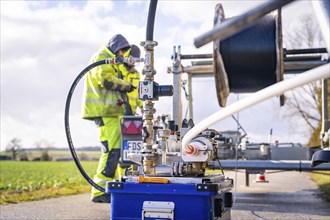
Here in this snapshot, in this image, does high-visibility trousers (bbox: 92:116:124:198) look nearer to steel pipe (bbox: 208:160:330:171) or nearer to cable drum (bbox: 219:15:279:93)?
steel pipe (bbox: 208:160:330:171)

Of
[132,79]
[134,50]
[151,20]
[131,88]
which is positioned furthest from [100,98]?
[151,20]

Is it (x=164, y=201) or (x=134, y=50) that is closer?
(x=164, y=201)

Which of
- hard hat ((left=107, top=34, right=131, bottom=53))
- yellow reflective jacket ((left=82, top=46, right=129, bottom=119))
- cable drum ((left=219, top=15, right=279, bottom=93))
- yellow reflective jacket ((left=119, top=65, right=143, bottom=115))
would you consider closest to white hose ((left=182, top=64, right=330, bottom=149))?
cable drum ((left=219, top=15, right=279, bottom=93))

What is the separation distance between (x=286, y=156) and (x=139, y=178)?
4.57 m

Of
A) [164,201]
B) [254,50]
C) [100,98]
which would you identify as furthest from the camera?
[100,98]

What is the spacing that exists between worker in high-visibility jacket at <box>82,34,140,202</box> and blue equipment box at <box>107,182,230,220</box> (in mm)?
2344

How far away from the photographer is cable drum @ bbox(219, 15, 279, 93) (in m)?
2.35

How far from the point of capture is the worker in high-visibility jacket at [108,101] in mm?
5242

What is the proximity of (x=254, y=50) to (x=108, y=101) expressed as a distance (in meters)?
3.26

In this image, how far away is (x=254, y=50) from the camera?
2363mm

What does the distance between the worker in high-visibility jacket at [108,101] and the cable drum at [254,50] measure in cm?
294

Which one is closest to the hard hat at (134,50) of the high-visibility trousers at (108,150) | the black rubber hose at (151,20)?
the high-visibility trousers at (108,150)

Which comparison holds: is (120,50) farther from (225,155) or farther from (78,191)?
(78,191)

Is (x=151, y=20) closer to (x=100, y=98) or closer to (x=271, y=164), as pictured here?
(x=100, y=98)
